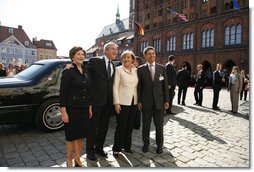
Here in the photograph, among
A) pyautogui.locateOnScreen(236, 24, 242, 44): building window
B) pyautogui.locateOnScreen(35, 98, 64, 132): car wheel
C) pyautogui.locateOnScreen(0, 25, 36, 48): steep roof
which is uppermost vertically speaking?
pyautogui.locateOnScreen(236, 24, 242, 44): building window

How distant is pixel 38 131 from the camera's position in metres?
4.71

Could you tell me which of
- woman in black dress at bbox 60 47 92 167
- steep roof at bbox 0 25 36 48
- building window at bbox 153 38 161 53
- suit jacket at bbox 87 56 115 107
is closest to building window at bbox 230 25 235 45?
building window at bbox 153 38 161 53

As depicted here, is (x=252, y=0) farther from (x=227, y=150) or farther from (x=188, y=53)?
(x=188, y=53)

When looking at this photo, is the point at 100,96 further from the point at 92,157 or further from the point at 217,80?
the point at 217,80

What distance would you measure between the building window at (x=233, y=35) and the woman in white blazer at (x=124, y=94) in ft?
80.3

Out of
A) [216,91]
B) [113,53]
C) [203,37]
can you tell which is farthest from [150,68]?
[203,37]

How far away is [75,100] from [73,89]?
0.51ft

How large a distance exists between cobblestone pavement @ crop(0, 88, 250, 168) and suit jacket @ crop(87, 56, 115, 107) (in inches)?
38.7

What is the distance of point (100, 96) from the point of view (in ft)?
11.0

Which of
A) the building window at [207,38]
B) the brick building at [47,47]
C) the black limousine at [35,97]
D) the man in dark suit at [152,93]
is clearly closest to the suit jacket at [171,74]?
the man in dark suit at [152,93]

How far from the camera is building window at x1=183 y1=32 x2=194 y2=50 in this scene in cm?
3151

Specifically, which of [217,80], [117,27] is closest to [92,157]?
[217,80]

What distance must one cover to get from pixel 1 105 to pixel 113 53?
93.4 inches

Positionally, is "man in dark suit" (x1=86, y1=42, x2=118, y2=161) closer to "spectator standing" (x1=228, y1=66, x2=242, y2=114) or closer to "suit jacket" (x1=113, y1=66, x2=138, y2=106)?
"suit jacket" (x1=113, y1=66, x2=138, y2=106)
